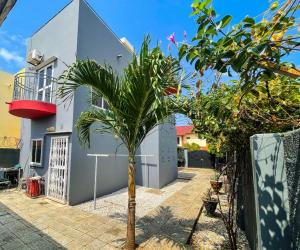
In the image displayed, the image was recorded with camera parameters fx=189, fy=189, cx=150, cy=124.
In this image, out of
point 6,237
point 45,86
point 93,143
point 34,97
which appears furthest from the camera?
point 34,97

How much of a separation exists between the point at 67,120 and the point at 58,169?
2.08m

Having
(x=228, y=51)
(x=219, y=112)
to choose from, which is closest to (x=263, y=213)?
(x=219, y=112)

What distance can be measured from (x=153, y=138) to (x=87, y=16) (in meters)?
7.02

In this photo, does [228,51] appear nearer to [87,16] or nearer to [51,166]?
[51,166]

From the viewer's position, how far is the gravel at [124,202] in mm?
6624

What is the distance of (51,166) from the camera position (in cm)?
817

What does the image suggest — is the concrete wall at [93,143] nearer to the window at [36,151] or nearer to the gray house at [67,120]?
the gray house at [67,120]

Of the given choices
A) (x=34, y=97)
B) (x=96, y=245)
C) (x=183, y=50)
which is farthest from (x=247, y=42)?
(x=34, y=97)

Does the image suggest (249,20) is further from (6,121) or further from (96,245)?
(6,121)

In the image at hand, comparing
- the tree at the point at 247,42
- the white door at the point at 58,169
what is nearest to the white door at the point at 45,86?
the white door at the point at 58,169

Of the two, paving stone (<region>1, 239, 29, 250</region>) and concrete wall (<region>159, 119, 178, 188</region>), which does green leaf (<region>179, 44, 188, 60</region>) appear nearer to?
paving stone (<region>1, 239, 29, 250</region>)

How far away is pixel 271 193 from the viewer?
104 inches

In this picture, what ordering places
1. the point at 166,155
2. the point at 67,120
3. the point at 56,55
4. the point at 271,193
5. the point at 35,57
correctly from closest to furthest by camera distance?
the point at 271,193 → the point at 67,120 → the point at 56,55 → the point at 35,57 → the point at 166,155

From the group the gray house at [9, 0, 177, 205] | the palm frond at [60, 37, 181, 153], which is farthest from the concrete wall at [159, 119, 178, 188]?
the palm frond at [60, 37, 181, 153]
